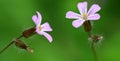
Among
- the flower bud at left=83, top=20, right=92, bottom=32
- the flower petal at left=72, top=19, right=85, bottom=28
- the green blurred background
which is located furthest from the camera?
the green blurred background

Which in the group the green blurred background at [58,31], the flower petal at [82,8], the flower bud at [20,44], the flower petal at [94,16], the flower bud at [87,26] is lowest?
the flower bud at [20,44]

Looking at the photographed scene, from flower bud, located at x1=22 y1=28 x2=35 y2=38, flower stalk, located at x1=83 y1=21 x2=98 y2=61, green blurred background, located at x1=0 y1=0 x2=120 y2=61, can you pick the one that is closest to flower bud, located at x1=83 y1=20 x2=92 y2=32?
flower stalk, located at x1=83 y1=21 x2=98 y2=61

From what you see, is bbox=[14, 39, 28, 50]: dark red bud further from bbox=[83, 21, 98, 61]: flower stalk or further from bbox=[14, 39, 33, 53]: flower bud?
bbox=[83, 21, 98, 61]: flower stalk

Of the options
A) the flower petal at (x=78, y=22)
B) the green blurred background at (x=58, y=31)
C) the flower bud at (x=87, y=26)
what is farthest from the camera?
the green blurred background at (x=58, y=31)

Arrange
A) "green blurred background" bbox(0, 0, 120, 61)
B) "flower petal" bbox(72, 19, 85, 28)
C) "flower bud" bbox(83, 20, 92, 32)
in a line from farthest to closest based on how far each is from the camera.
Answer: "green blurred background" bbox(0, 0, 120, 61) → "flower bud" bbox(83, 20, 92, 32) → "flower petal" bbox(72, 19, 85, 28)

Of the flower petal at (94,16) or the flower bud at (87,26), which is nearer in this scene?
the flower petal at (94,16)

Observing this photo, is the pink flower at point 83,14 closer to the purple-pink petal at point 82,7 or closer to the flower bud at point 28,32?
the purple-pink petal at point 82,7

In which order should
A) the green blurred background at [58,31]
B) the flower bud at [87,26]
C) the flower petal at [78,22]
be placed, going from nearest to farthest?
1. the flower petal at [78,22]
2. the flower bud at [87,26]
3. the green blurred background at [58,31]

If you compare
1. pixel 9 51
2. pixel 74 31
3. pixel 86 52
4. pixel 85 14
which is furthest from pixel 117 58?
pixel 85 14

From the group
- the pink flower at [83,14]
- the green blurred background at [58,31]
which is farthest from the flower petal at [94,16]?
the green blurred background at [58,31]
